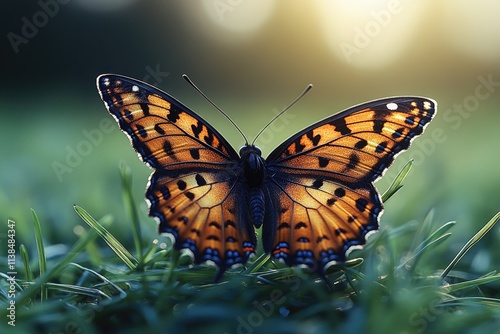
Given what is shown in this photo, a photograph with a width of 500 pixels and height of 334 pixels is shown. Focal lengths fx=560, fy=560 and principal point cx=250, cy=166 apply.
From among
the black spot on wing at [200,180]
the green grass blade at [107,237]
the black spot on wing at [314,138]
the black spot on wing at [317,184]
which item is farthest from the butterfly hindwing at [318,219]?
the green grass blade at [107,237]

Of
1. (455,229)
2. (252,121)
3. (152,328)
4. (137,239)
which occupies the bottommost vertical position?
(455,229)

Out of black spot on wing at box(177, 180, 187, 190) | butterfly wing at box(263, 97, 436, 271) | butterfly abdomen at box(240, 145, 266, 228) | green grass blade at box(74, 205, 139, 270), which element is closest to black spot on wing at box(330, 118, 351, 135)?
butterfly wing at box(263, 97, 436, 271)

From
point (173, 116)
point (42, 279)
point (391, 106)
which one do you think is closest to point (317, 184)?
point (391, 106)

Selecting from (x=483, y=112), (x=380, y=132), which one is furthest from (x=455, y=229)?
(x=483, y=112)

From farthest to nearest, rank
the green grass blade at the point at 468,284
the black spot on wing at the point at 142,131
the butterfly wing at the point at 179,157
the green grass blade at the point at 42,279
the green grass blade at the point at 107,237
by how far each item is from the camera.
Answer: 1. the black spot on wing at the point at 142,131
2. the butterfly wing at the point at 179,157
3. the green grass blade at the point at 107,237
4. the green grass blade at the point at 468,284
5. the green grass blade at the point at 42,279

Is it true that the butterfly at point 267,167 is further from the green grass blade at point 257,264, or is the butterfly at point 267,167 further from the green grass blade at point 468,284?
the green grass blade at point 468,284

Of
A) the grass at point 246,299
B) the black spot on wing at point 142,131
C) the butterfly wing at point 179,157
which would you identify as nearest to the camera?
the grass at point 246,299

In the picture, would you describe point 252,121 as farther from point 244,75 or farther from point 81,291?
point 244,75

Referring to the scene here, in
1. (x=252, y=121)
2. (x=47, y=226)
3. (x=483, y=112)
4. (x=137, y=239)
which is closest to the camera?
(x=137, y=239)
